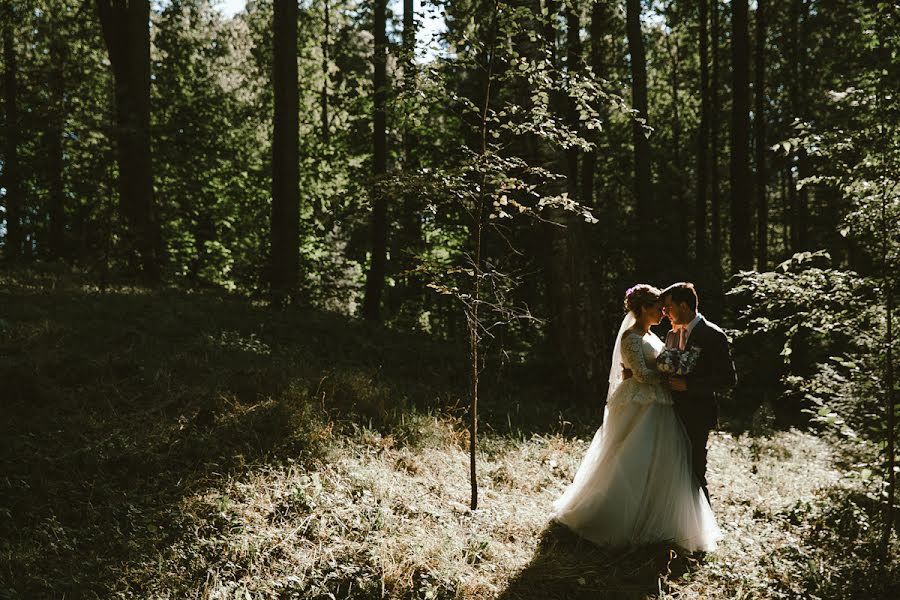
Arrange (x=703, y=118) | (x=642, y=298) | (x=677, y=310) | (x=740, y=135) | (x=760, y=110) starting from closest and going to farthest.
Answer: (x=642, y=298)
(x=677, y=310)
(x=740, y=135)
(x=760, y=110)
(x=703, y=118)

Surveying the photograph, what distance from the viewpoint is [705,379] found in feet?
18.6

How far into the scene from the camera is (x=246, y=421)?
20.2 ft

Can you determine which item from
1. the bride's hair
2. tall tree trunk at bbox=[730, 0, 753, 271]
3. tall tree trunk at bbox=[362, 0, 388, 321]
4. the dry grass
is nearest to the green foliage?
the bride's hair

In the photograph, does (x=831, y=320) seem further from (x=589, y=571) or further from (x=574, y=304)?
(x=574, y=304)

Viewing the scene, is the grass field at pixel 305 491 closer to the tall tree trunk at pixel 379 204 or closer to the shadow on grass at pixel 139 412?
the shadow on grass at pixel 139 412

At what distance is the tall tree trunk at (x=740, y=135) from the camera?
13.3 m

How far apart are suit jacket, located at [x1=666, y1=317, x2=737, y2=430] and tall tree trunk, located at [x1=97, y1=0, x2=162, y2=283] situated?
33.8 ft

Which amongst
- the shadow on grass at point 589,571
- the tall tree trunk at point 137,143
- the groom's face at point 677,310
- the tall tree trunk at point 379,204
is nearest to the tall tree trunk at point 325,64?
the tall tree trunk at point 379,204

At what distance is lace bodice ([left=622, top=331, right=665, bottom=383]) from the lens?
18.5 ft

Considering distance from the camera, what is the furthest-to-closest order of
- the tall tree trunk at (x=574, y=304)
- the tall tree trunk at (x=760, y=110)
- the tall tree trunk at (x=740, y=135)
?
the tall tree trunk at (x=760, y=110) < the tall tree trunk at (x=740, y=135) < the tall tree trunk at (x=574, y=304)

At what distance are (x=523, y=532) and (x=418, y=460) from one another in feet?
4.74

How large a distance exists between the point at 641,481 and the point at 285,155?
951 cm

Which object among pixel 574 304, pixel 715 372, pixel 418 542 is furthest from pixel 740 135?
pixel 418 542

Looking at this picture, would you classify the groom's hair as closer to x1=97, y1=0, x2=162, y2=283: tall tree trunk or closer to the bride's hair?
the bride's hair
